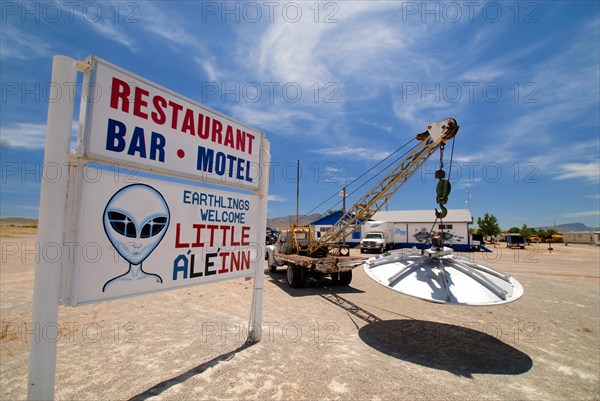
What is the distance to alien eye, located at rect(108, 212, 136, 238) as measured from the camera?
362 centimetres

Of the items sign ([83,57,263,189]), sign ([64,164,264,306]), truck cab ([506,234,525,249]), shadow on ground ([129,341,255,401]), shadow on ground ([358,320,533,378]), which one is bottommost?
shadow on ground ([358,320,533,378])

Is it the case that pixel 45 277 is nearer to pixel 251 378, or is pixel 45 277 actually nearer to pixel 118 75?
pixel 118 75

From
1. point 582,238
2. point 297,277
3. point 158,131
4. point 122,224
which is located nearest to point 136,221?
point 122,224

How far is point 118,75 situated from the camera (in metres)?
3.78

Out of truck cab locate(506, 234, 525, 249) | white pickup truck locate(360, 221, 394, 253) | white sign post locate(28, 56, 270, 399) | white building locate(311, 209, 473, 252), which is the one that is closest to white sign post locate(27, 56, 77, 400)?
white sign post locate(28, 56, 270, 399)

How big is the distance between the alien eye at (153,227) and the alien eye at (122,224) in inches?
6.3

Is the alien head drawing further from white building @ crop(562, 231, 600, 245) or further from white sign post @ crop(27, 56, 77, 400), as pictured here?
white building @ crop(562, 231, 600, 245)

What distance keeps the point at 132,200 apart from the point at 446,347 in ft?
22.4

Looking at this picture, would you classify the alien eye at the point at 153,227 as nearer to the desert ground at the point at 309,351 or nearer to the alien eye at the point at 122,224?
the alien eye at the point at 122,224

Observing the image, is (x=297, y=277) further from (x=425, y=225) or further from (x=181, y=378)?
(x=425, y=225)

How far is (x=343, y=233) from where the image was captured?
13445mm

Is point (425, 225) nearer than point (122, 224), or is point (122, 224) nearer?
point (122, 224)

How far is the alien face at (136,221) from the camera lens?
3.65 m

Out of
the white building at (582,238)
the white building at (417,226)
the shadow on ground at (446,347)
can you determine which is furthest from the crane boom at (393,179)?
the white building at (582,238)
